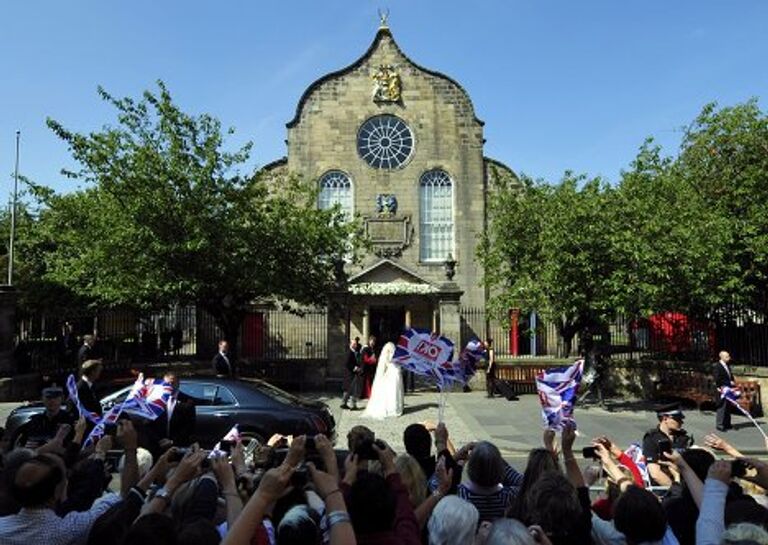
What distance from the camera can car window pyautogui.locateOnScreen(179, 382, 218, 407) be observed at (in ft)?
36.2

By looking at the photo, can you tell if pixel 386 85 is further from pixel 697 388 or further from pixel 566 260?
pixel 697 388

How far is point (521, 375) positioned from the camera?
2366cm

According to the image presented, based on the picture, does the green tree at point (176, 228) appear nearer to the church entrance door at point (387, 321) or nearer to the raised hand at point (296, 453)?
the church entrance door at point (387, 321)

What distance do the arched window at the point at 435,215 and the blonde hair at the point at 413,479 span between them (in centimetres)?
2963

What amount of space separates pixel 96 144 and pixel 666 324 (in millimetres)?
19330

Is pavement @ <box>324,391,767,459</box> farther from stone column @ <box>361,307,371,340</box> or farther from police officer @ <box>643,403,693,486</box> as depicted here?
stone column @ <box>361,307,371,340</box>

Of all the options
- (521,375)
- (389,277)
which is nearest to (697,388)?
(521,375)

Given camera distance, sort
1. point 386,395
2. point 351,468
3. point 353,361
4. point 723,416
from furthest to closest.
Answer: point 353,361 < point 386,395 < point 723,416 < point 351,468

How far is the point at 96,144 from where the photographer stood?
65.4 feet

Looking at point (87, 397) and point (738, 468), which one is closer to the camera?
point (738, 468)

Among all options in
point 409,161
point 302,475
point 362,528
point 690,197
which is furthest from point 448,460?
point 409,161

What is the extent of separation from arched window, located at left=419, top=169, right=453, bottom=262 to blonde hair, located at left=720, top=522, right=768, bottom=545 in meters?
31.0

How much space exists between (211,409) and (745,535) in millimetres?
9027

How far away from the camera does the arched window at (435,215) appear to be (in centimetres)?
3412
